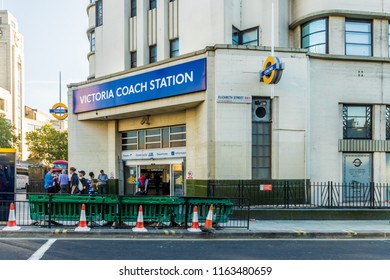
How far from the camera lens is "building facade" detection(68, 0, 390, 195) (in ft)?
49.7

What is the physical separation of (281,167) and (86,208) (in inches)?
303

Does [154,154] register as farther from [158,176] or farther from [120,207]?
[120,207]

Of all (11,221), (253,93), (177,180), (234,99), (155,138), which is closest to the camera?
(11,221)

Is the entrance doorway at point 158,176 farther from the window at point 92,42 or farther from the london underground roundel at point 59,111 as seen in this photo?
the window at point 92,42

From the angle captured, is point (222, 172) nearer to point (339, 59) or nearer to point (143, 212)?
point (143, 212)

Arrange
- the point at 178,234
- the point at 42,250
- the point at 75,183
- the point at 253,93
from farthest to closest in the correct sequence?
the point at 75,183 < the point at 253,93 < the point at 178,234 < the point at 42,250

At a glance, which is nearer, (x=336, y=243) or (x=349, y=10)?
(x=336, y=243)

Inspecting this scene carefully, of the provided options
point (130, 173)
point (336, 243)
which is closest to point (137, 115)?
point (130, 173)

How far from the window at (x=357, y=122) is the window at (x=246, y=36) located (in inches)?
201

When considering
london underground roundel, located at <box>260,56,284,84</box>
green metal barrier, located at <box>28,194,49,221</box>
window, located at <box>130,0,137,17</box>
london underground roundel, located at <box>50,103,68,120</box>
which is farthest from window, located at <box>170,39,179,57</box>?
green metal barrier, located at <box>28,194,49,221</box>

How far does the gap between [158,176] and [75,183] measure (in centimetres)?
509

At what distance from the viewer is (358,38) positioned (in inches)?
681

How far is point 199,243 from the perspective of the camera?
389 inches

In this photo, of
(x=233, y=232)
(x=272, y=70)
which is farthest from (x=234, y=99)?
(x=233, y=232)
